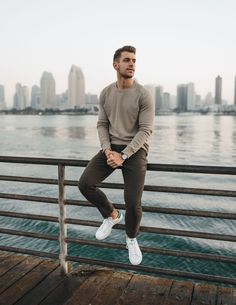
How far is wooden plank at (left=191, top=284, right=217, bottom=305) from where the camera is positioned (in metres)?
3.79

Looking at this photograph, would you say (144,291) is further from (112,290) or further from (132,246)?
(132,246)

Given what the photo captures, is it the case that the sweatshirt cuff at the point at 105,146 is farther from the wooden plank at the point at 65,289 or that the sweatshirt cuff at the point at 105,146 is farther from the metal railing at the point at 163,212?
the wooden plank at the point at 65,289

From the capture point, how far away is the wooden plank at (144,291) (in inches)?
150

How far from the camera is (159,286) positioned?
163 inches

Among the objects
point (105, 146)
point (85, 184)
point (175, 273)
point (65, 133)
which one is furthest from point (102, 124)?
point (65, 133)

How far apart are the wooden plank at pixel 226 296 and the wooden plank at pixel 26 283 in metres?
1.99

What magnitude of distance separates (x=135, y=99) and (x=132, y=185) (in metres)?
0.90

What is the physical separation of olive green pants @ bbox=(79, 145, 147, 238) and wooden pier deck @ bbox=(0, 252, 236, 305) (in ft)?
2.11

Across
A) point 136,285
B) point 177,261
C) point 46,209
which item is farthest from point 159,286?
point 46,209

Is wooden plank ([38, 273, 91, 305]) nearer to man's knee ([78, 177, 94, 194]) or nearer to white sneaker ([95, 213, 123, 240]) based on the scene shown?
white sneaker ([95, 213, 123, 240])

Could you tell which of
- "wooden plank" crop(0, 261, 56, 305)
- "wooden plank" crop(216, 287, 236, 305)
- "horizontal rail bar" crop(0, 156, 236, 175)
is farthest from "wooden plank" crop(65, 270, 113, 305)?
"horizontal rail bar" crop(0, 156, 236, 175)

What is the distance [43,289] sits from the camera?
4086 mm

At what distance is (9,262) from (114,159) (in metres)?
2.21

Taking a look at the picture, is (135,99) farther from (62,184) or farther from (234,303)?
(234,303)
